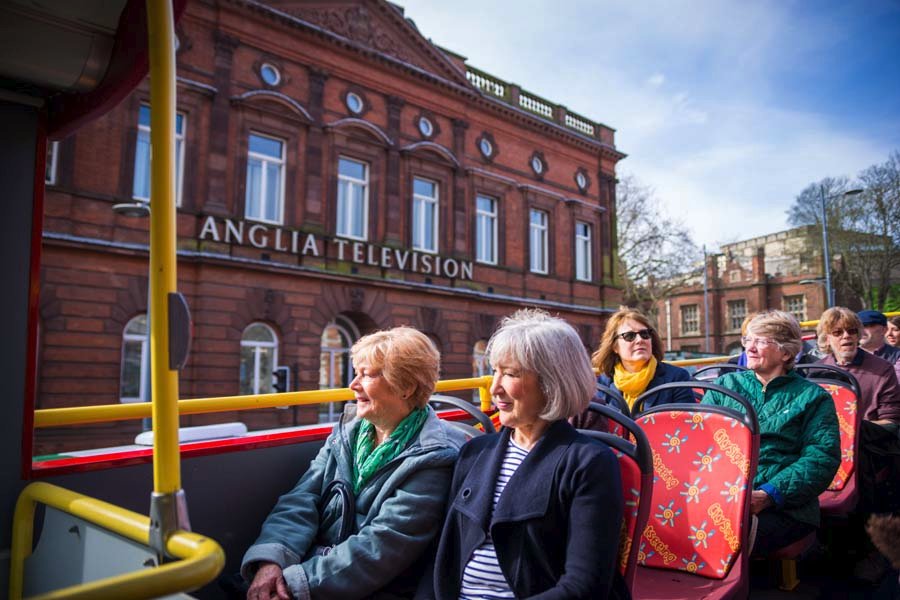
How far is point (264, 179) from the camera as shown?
1602 cm

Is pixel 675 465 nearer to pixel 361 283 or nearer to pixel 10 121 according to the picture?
pixel 10 121

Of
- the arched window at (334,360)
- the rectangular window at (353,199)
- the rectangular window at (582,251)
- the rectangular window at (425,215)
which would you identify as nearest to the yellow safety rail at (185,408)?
the arched window at (334,360)

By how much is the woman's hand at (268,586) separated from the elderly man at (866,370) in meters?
4.16

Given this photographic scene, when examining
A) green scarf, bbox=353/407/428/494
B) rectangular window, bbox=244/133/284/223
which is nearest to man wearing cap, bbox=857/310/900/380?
green scarf, bbox=353/407/428/494

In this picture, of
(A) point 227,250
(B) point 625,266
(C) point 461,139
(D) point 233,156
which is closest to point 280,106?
(D) point 233,156

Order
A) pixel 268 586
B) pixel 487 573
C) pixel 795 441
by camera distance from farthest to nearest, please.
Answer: pixel 795 441, pixel 268 586, pixel 487 573

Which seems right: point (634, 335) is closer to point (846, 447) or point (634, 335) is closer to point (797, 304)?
point (846, 447)

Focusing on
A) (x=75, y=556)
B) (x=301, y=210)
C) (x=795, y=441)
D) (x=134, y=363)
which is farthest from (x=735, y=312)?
(x=75, y=556)

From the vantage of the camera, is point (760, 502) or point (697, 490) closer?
point (697, 490)

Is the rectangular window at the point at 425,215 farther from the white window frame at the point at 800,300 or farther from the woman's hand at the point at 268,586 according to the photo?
the white window frame at the point at 800,300

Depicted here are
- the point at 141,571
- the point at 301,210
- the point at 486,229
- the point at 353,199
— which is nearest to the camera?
the point at 141,571

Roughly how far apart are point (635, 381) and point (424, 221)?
52.4 feet

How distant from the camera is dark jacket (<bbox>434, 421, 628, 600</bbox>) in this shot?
5.99 ft

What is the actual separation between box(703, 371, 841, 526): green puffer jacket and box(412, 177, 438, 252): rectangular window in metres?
15.9
